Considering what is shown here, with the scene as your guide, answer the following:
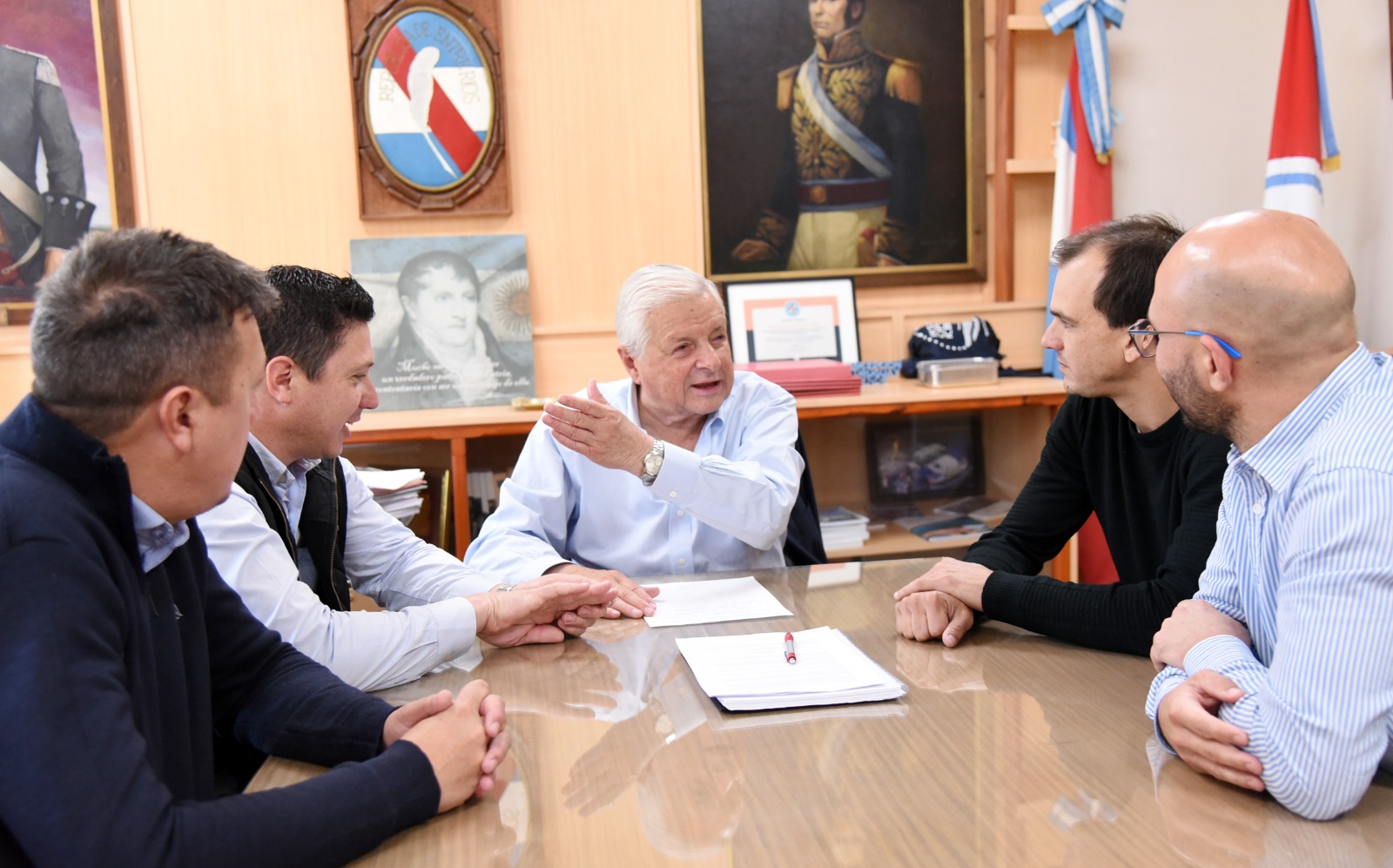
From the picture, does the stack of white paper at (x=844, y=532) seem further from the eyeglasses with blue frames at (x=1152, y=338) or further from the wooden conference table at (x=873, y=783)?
the wooden conference table at (x=873, y=783)

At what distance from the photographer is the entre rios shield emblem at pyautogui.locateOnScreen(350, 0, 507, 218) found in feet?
12.1

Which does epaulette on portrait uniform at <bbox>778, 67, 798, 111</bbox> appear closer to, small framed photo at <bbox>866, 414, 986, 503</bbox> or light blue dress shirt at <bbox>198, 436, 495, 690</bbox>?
small framed photo at <bbox>866, 414, 986, 503</bbox>

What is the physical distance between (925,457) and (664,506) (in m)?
2.09

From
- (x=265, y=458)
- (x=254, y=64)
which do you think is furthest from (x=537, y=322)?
(x=265, y=458)

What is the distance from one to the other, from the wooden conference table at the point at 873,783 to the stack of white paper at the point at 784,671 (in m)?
0.02

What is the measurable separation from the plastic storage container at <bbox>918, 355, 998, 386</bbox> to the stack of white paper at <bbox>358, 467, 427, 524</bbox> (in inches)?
71.8

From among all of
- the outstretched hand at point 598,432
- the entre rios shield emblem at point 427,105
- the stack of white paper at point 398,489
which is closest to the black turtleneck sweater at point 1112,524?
the outstretched hand at point 598,432

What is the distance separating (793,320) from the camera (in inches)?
158

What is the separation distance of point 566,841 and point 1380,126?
3833mm

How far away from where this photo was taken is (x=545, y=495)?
2.34 m

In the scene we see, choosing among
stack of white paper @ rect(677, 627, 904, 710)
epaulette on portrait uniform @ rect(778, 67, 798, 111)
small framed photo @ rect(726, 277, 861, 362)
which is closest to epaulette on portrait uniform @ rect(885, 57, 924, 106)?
epaulette on portrait uniform @ rect(778, 67, 798, 111)

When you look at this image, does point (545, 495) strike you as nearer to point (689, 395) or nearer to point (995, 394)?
point (689, 395)

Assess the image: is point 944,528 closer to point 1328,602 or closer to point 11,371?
point 1328,602

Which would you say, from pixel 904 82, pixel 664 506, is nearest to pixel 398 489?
pixel 664 506
